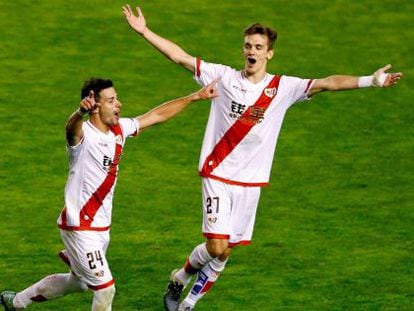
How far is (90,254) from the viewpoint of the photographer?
545 inches

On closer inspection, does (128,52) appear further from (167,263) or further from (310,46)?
(167,263)

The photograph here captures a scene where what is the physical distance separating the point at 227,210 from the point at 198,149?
6488 mm

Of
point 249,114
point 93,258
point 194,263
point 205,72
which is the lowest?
point 194,263

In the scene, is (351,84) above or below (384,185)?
above

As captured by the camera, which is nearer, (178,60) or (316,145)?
(178,60)

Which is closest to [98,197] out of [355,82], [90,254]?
[90,254]

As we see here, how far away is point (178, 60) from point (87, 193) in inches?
78.1

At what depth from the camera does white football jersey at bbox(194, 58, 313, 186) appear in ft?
49.3

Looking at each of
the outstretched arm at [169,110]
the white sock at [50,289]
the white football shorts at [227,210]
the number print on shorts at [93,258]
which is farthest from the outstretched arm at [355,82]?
the white sock at [50,289]

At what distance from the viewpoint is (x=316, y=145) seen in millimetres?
21859

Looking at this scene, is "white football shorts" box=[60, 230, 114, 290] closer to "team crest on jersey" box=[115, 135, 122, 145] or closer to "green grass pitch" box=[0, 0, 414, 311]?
"team crest on jersey" box=[115, 135, 122, 145]

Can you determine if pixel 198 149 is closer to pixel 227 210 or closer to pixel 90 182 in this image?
pixel 227 210

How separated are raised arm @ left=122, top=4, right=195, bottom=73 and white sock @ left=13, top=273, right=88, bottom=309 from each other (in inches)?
98.4

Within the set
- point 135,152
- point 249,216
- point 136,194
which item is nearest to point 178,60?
point 249,216
